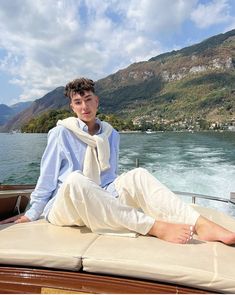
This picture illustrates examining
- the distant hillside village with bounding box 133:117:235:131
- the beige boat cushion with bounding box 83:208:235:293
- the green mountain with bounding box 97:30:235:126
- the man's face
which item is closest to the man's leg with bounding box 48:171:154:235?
the beige boat cushion with bounding box 83:208:235:293

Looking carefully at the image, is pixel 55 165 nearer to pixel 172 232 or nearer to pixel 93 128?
pixel 93 128

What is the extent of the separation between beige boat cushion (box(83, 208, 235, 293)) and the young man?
11 centimetres

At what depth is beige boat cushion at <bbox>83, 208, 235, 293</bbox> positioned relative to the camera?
1580 mm

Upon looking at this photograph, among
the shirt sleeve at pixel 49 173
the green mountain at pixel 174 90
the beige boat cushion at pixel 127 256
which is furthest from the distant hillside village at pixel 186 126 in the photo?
the beige boat cushion at pixel 127 256

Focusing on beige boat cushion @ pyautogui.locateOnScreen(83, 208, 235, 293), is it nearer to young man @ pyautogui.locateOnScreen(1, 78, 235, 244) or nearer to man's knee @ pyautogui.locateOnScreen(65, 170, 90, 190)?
young man @ pyautogui.locateOnScreen(1, 78, 235, 244)

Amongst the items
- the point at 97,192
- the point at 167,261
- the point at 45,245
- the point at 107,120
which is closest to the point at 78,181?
the point at 97,192

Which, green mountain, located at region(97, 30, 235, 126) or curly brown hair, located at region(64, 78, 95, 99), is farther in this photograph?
green mountain, located at region(97, 30, 235, 126)

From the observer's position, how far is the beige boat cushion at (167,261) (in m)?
1.58

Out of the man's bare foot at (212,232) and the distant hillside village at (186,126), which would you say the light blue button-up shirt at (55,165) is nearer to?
the man's bare foot at (212,232)

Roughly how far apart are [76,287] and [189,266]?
53cm

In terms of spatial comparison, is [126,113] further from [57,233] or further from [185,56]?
[57,233]

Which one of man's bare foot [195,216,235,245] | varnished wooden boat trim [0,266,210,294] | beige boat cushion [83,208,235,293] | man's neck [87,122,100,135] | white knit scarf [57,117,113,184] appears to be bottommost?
varnished wooden boat trim [0,266,210,294]

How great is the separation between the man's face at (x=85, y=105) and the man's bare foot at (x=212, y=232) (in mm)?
1005

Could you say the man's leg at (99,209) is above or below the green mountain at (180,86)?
below
